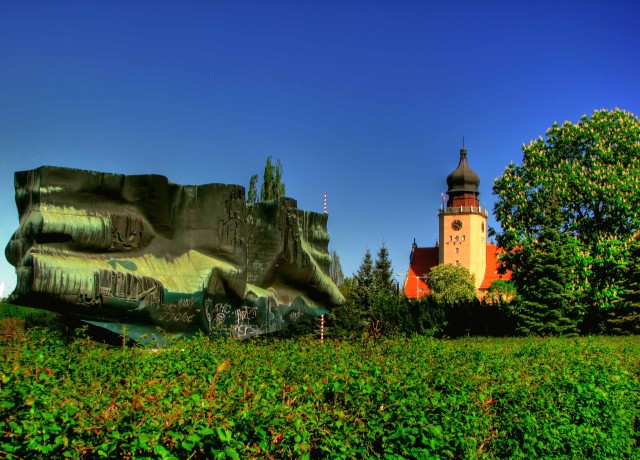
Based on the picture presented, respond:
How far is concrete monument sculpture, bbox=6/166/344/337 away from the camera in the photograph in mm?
10406

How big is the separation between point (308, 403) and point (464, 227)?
7392 cm

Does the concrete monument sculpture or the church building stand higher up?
the church building

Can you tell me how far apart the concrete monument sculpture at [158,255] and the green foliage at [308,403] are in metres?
3.02

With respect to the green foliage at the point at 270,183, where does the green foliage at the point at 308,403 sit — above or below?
below

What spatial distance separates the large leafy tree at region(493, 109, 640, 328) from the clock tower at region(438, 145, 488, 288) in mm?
44955

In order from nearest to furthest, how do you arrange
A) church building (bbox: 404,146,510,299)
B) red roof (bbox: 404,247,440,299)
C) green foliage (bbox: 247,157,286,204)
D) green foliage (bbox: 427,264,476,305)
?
green foliage (bbox: 247,157,286,204)
green foliage (bbox: 427,264,476,305)
church building (bbox: 404,146,510,299)
red roof (bbox: 404,247,440,299)

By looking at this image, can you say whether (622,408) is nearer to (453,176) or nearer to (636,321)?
(636,321)

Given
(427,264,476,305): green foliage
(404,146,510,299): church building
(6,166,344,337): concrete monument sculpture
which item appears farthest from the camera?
(404,146,510,299): church building

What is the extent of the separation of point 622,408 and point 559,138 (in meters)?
23.3

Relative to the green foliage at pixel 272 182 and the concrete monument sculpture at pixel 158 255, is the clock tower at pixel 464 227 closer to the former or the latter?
the green foliage at pixel 272 182

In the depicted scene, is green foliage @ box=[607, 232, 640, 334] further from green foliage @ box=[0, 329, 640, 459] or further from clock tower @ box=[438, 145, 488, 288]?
clock tower @ box=[438, 145, 488, 288]

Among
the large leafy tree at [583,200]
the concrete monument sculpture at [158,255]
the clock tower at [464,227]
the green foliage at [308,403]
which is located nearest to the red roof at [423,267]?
the clock tower at [464,227]

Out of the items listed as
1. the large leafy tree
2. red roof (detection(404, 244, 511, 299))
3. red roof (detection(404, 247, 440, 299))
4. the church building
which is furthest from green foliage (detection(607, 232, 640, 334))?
red roof (detection(404, 247, 440, 299))

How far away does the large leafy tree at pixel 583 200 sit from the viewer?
1099 inches
